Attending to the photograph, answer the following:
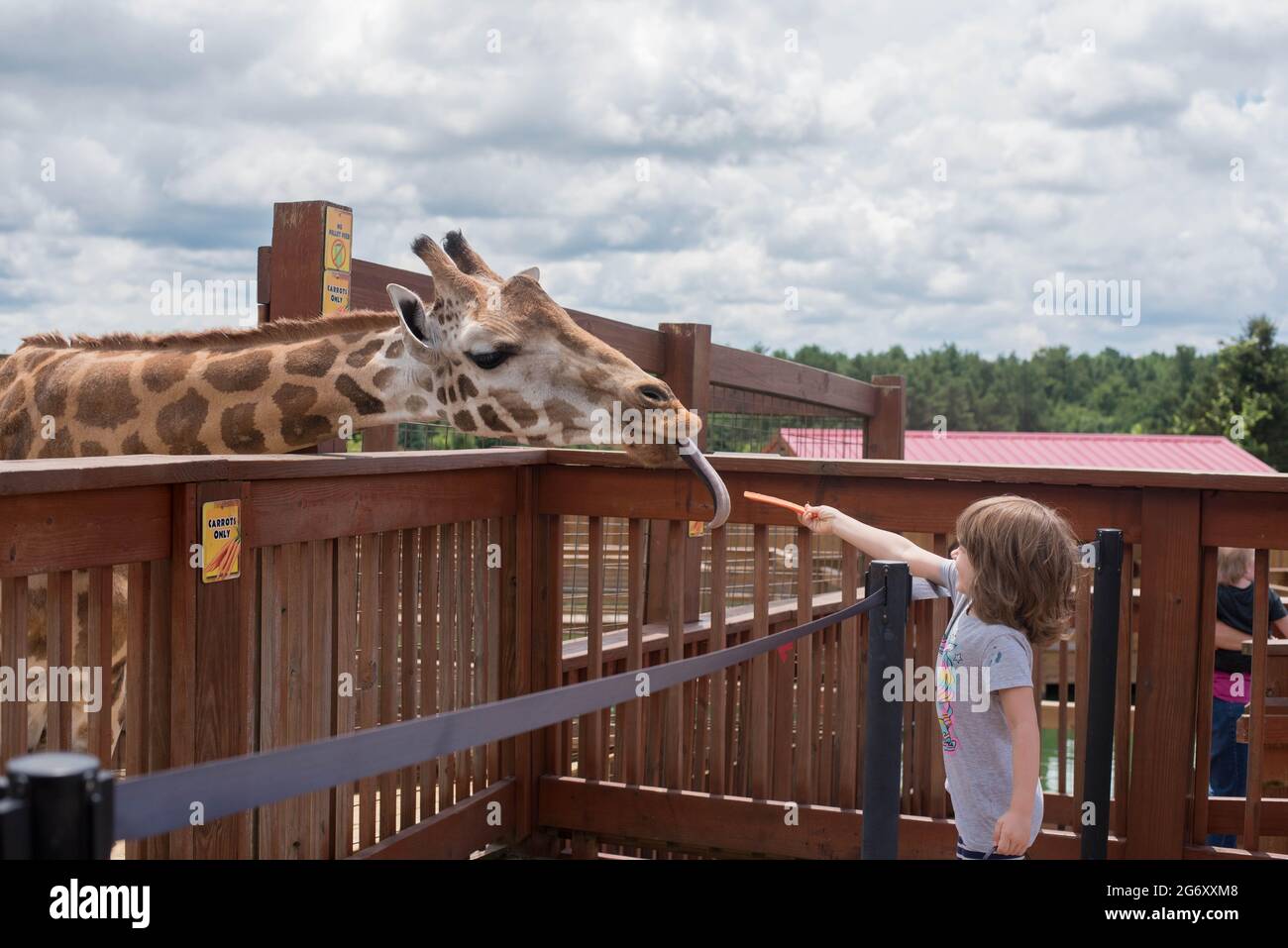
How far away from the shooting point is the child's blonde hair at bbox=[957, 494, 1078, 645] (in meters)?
2.92

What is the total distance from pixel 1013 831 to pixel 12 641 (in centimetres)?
222

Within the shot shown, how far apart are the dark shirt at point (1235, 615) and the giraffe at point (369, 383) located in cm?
267

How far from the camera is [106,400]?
4.43 m

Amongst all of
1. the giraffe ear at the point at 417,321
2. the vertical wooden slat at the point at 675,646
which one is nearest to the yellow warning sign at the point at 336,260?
the giraffe ear at the point at 417,321

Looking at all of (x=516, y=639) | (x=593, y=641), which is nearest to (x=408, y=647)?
(x=516, y=639)

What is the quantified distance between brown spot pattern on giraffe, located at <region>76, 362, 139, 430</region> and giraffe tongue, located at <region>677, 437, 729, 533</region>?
2.01 meters

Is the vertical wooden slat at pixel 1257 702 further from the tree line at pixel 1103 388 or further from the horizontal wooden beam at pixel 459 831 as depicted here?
the tree line at pixel 1103 388

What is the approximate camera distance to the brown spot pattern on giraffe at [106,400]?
4.41 m

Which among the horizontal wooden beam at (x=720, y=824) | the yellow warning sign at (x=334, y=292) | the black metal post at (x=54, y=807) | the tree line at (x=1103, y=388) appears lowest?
the horizontal wooden beam at (x=720, y=824)

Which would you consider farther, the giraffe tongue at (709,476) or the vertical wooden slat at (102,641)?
the giraffe tongue at (709,476)

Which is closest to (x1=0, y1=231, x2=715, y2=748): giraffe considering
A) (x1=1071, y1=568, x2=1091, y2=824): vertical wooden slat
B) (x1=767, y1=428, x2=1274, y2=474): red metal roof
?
(x1=1071, y1=568, x2=1091, y2=824): vertical wooden slat

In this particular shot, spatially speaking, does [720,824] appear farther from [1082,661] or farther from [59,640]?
[59,640]

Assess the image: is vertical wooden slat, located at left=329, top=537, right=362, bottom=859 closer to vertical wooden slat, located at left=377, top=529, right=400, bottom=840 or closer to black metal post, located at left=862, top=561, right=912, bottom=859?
vertical wooden slat, located at left=377, top=529, right=400, bottom=840
